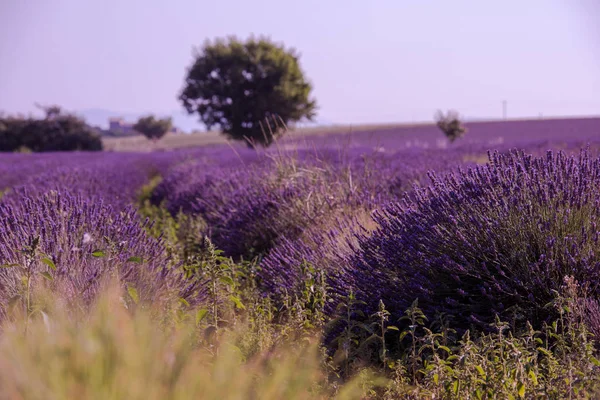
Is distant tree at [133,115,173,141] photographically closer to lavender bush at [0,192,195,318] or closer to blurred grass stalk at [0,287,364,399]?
lavender bush at [0,192,195,318]

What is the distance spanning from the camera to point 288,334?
10.4 feet

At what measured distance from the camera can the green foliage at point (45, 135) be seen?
38.6 metres

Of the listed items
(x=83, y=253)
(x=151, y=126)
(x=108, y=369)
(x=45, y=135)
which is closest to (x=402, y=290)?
(x=83, y=253)

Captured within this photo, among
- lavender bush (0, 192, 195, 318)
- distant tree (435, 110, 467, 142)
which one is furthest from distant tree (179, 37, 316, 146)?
lavender bush (0, 192, 195, 318)

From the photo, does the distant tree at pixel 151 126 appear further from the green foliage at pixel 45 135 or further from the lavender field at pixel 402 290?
the lavender field at pixel 402 290

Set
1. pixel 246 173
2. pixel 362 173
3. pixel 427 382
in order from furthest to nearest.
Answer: pixel 246 173 → pixel 362 173 → pixel 427 382

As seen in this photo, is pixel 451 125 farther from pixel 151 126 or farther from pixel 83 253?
pixel 151 126

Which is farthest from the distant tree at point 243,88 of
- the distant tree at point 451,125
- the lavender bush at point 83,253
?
the lavender bush at point 83,253

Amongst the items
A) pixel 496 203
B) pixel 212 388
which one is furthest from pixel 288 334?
pixel 212 388

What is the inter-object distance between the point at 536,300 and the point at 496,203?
1.75ft

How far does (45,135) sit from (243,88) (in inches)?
594

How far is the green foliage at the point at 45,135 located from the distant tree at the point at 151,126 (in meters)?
29.7

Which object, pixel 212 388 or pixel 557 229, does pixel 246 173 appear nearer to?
pixel 557 229

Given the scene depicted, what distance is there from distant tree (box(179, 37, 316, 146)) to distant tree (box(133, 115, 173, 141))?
3795 cm
